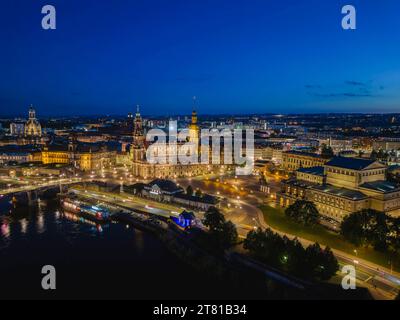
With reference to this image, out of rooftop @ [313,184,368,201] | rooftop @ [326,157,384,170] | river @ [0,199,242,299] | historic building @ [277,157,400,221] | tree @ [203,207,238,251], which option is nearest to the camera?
river @ [0,199,242,299]

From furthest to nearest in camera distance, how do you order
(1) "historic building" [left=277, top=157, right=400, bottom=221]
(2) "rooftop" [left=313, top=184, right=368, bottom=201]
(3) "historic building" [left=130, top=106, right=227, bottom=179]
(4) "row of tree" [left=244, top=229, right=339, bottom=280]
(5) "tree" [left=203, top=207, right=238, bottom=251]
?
(3) "historic building" [left=130, top=106, right=227, bottom=179], (1) "historic building" [left=277, top=157, right=400, bottom=221], (2) "rooftop" [left=313, top=184, right=368, bottom=201], (5) "tree" [left=203, top=207, right=238, bottom=251], (4) "row of tree" [left=244, top=229, right=339, bottom=280]

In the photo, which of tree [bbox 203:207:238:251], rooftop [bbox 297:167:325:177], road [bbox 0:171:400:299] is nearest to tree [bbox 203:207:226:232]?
tree [bbox 203:207:238:251]

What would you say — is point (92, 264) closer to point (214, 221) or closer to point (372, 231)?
point (214, 221)

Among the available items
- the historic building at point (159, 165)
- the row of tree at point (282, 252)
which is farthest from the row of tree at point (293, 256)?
the historic building at point (159, 165)

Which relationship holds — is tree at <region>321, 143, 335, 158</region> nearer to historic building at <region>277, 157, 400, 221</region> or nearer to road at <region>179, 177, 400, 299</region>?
road at <region>179, 177, 400, 299</region>

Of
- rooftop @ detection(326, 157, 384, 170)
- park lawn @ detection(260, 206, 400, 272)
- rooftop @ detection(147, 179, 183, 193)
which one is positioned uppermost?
rooftop @ detection(326, 157, 384, 170)

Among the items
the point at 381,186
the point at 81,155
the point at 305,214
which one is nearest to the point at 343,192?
the point at 381,186
